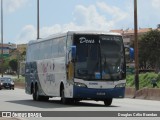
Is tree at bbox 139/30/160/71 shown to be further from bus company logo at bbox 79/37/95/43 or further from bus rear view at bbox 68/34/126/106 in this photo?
bus company logo at bbox 79/37/95/43

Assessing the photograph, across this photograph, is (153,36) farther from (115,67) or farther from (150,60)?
(115,67)

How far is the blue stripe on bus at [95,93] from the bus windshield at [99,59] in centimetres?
55

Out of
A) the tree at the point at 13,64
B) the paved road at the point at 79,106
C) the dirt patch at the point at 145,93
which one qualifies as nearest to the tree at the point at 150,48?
the dirt patch at the point at 145,93

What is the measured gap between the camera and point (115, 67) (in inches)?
1003

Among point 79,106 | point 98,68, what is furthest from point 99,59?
point 79,106

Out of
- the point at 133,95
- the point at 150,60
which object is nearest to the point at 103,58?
the point at 133,95

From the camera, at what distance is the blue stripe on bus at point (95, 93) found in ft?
82.7

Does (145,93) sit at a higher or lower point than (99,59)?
lower

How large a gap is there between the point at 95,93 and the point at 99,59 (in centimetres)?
159

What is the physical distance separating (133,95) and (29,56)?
9102 millimetres

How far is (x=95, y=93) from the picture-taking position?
995 inches

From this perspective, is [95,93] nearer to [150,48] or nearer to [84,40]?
[84,40]

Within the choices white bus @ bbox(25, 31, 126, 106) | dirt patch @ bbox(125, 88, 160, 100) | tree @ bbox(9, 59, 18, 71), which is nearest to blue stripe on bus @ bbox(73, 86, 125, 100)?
white bus @ bbox(25, 31, 126, 106)

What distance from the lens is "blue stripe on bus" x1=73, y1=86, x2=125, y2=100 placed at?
25.2 meters
